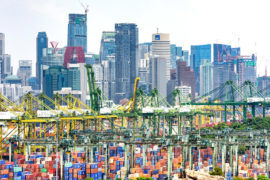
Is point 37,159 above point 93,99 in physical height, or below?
below

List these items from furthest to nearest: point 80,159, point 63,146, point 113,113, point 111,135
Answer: point 113,113
point 111,135
point 80,159
point 63,146

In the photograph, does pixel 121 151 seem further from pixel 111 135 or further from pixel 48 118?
pixel 48 118

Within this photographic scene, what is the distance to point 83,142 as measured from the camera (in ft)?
301

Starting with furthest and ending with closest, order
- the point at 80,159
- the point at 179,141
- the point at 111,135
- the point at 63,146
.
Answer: the point at 111,135 < the point at 80,159 < the point at 179,141 < the point at 63,146

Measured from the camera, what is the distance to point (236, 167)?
8725cm

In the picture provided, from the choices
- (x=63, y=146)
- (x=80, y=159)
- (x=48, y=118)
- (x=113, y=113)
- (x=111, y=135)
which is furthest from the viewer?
(x=113, y=113)

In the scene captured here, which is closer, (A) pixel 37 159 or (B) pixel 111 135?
(A) pixel 37 159

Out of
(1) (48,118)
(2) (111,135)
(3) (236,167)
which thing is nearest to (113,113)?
(1) (48,118)

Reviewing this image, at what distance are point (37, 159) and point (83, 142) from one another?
8452 millimetres

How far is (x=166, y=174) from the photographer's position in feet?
281

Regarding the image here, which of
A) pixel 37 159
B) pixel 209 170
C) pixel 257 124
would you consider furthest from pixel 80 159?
pixel 257 124

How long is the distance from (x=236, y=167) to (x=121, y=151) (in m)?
31.3

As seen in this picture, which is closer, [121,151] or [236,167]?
[236,167]

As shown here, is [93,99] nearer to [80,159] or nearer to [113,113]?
[113,113]
